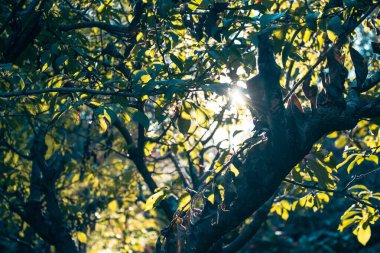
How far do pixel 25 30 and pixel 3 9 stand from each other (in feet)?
1.68

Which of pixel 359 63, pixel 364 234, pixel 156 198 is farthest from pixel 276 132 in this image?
pixel 364 234

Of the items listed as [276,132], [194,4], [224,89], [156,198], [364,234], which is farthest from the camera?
[364,234]

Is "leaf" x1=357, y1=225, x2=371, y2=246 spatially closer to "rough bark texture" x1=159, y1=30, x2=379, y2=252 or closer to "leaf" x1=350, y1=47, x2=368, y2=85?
"rough bark texture" x1=159, y1=30, x2=379, y2=252

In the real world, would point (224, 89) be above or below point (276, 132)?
below

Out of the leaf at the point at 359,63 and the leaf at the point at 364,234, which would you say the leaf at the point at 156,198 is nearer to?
the leaf at the point at 359,63

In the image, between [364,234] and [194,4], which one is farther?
[364,234]

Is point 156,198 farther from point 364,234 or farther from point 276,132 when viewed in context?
point 364,234

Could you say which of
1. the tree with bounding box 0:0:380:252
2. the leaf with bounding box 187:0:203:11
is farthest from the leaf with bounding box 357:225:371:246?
the leaf with bounding box 187:0:203:11

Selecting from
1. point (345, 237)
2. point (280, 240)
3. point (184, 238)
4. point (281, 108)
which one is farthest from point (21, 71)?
point (280, 240)

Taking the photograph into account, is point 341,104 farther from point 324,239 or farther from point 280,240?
point 280,240

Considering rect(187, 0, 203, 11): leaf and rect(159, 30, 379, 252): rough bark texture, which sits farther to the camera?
rect(187, 0, 203, 11): leaf

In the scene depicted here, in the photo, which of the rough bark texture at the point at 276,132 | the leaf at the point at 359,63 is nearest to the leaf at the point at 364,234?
the rough bark texture at the point at 276,132

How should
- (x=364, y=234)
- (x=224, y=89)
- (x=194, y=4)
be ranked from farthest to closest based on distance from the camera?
1. (x=364, y=234)
2. (x=194, y=4)
3. (x=224, y=89)

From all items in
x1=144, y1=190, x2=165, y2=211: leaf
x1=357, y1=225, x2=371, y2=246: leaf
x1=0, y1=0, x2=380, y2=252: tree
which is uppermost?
x1=0, y1=0, x2=380, y2=252: tree
